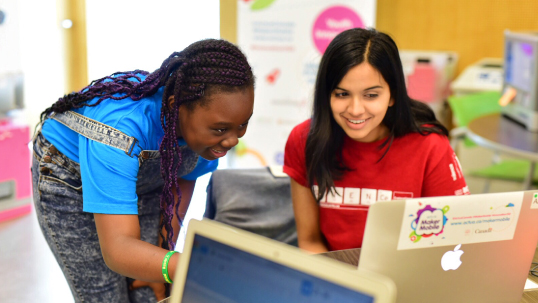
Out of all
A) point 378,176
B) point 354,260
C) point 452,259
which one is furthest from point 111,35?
point 452,259

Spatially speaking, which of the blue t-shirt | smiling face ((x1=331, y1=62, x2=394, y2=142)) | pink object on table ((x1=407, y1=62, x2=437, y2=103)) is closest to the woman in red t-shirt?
smiling face ((x1=331, y1=62, x2=394, y2=142))

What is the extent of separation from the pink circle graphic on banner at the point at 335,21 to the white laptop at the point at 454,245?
8.16ft

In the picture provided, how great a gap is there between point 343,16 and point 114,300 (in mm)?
2475

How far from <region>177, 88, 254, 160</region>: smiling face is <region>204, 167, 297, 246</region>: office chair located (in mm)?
583

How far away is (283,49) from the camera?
3.47 meters

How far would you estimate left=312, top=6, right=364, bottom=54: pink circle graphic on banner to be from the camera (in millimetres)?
3357

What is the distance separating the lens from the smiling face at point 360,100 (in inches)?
56.7

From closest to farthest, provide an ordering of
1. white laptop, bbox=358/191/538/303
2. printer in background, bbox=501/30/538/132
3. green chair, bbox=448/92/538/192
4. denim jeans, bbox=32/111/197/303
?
white laptop, bbox=358/191/538/303 < denim jeans, bbox=32/111/197/303 < printer in background, bbox=501/30/538/132 < green chair, bbox=448/92/538/192

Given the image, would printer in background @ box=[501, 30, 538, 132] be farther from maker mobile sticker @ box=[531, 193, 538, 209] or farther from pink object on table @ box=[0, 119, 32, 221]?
pink object on table @ box=[0, 119, 32, 221]

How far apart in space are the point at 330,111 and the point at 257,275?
90cm

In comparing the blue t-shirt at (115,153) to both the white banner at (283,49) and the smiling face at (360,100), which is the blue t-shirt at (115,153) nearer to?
the smiling face at (360,100)

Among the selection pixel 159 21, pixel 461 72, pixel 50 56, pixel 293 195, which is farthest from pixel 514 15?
pixel 50 56

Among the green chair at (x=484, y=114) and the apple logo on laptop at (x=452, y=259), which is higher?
the apple logo on laptop at (x=452, y=259)

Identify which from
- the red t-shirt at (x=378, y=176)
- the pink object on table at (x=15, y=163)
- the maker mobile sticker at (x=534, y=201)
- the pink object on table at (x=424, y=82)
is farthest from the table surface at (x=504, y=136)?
the pink object on table at (x=15, y=163)
